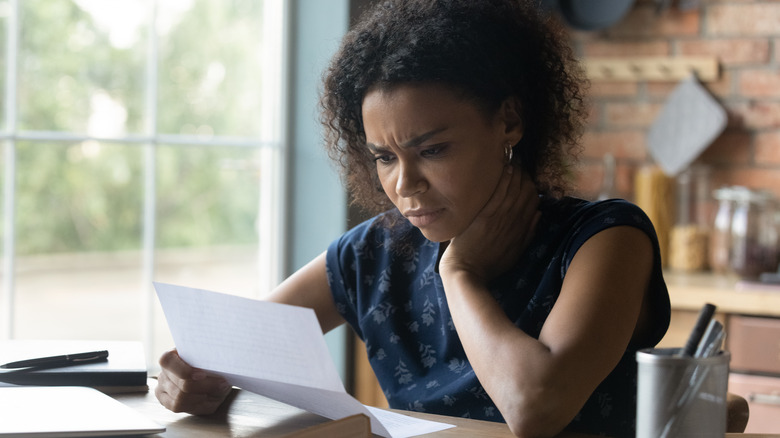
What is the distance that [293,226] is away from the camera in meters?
2.62

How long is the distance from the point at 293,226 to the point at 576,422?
1.49 m

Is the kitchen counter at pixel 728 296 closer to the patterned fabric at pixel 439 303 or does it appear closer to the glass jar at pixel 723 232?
the glass jar at pixel 723 232

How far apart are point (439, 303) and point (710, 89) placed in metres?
1.79

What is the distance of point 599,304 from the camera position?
3.62 feet

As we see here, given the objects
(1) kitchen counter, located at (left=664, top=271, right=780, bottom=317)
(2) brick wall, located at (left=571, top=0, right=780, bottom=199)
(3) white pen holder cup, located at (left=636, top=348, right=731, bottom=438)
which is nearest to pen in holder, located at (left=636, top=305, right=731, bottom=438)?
(3) white pen holder cup, located at (left=636, top=348, right=731, bottom=438)

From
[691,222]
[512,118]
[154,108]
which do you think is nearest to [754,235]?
[691,222]

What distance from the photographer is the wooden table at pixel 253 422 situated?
3.23 ft

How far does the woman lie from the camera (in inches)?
42.8

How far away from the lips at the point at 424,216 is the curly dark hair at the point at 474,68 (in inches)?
6.7

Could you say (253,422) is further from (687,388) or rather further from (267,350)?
(687,388)

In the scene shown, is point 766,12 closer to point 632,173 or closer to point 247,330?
point 632,173

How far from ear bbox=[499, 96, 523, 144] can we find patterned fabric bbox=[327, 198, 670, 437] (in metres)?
0.14

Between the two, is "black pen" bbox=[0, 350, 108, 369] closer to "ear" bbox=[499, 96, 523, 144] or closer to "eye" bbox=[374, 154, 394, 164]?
"eye" bbox=[374, 154, 394, 164]

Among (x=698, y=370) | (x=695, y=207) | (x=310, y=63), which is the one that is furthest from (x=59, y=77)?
(x=698, y=370)
